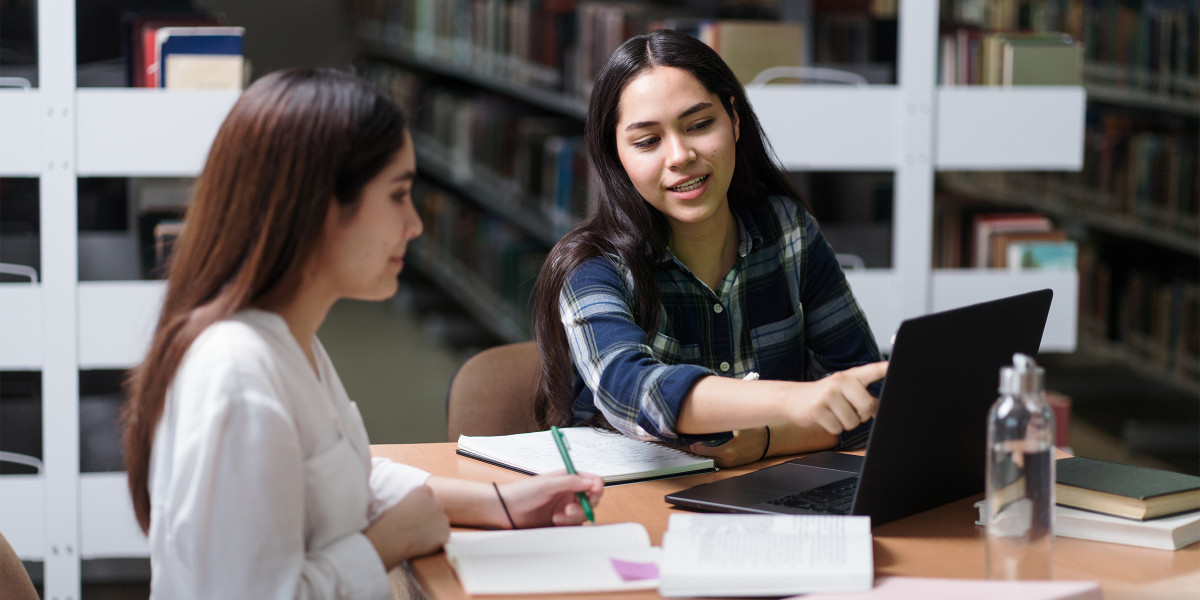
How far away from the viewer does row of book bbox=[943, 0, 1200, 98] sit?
374 centimetres

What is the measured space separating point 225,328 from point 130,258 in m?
1.71

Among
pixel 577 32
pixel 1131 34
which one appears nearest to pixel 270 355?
pixel 577 32

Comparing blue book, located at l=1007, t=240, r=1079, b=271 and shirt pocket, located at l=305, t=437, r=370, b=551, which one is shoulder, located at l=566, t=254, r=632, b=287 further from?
blue book, located at l=1007, t=240, r=1079, b=271

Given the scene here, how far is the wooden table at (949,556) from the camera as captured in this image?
1160 millimetres

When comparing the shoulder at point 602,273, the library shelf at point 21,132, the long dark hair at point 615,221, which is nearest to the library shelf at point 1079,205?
the long dark hair at point 615,221

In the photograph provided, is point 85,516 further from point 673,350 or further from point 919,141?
point 919,141

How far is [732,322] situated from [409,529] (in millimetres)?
728

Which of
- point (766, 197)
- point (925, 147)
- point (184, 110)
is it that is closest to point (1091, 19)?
point (925, 147)

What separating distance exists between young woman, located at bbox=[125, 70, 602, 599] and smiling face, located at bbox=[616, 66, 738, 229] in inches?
22.4

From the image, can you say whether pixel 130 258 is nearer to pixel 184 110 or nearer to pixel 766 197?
pixel 184 110

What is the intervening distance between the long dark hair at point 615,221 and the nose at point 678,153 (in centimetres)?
10

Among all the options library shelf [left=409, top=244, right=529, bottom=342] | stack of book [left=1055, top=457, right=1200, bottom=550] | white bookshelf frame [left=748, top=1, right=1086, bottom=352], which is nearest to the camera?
stack of book [left=1055, top=457, right=1200, bottom=550]

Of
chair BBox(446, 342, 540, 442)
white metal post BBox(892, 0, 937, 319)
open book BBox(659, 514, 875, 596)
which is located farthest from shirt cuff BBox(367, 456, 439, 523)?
white metal post BBox(892, 0, 937, 319)

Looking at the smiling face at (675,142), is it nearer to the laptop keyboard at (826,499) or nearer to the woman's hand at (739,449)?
the woman's hand at (739,449)
